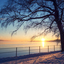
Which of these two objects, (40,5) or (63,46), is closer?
(40,5)

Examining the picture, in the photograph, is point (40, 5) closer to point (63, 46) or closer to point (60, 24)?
point (60, 24)

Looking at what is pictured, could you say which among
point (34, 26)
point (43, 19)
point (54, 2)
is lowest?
point (34, 26)

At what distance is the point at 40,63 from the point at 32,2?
7.99 metres

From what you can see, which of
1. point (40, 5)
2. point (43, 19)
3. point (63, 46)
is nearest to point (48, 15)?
point (43, 19)

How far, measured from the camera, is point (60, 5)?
523 inches

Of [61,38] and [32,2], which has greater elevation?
[32,2]

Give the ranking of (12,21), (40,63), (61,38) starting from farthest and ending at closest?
(61,38) → (12,21) → (40,63)

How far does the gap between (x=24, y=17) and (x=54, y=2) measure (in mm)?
4437

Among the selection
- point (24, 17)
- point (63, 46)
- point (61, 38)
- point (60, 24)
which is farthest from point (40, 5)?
point (63, 46)

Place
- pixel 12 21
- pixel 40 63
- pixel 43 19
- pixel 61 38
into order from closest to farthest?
pixel 40 63 < pixel 12 21 < pixel 43 19 < pixel 61 38

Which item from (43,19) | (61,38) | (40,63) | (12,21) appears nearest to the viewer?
(40,63)

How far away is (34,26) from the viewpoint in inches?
524

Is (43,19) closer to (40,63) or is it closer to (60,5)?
(60,5)

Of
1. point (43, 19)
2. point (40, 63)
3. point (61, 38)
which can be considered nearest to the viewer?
point (40, 63)
